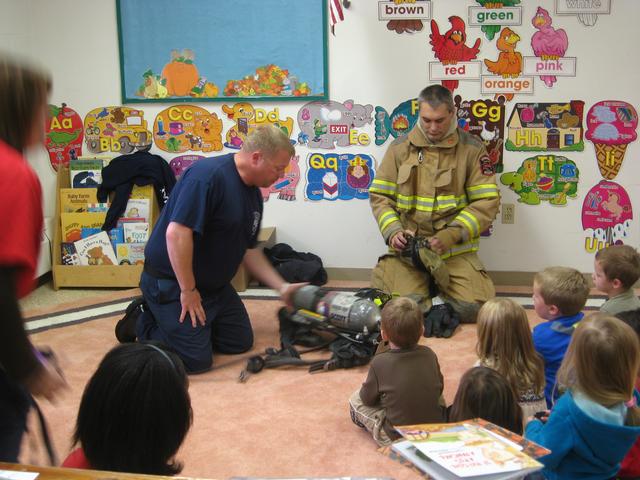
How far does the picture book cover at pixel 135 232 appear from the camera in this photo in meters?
4.80

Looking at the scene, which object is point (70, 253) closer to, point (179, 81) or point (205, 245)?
point (179, 81)

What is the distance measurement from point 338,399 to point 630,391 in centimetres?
152

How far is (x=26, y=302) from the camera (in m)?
4.55

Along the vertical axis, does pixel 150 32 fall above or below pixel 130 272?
above

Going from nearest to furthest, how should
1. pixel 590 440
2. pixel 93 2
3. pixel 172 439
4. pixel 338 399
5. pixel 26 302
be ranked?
1. pixel 172 439
2. pixel 590 440
3. pixel 338 399
4. pixel 26 302
5. pixel 93 2

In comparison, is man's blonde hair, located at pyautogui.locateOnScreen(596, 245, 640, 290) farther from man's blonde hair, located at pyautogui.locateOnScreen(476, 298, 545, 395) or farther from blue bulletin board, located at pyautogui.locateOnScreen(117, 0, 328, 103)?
blue bulletin board, located at pyautogui.locateOnScreen(117, 0, 328, 103)

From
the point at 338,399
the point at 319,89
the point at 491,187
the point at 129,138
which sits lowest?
the point at 338,399

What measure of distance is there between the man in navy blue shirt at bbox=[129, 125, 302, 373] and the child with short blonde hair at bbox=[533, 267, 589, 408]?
131cm

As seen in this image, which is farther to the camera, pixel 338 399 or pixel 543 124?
pixel 543 124

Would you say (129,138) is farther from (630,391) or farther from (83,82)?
(630,391)

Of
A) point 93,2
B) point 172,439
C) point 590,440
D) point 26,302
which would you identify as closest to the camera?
point 172,439

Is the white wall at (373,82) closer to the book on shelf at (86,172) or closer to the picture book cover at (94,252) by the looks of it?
the book on shelf at (86,172)

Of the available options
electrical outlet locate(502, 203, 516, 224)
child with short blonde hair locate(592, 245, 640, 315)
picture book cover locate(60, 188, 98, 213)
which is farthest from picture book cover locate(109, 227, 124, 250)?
child with short blonde hair locate(592, 245, 640, 315)

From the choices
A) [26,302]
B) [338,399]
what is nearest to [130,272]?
[26,302]
